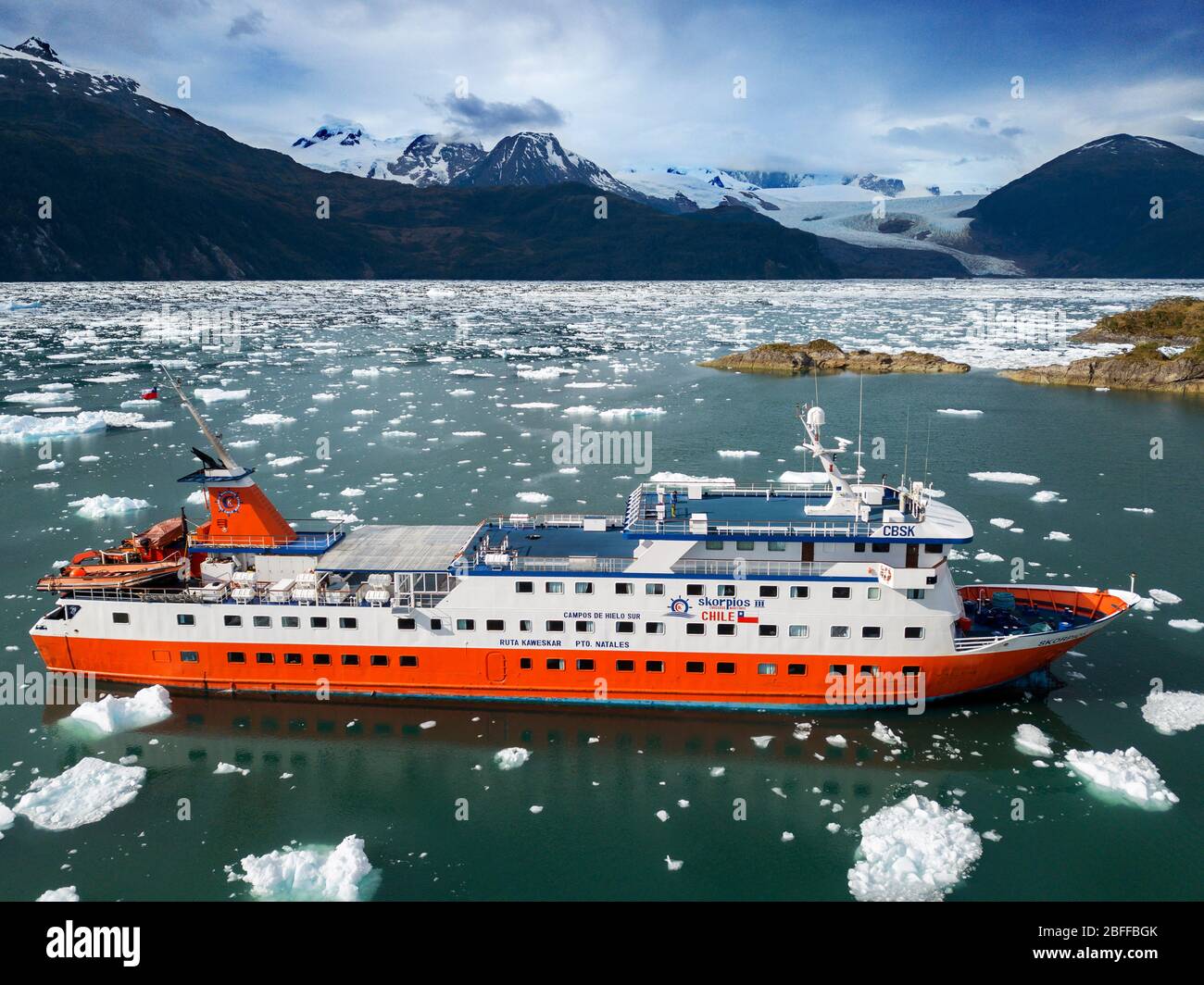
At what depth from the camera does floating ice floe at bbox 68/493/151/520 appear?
3397 cm

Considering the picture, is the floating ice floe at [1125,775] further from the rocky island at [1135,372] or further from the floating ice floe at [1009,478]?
the rocky island at [1135,372]

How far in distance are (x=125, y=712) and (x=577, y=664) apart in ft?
37.5

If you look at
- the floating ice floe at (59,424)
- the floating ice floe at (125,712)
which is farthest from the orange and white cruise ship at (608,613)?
the floating ice floe at (59,424)

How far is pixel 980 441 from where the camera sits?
159ft

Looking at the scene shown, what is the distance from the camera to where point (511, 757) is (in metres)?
19.1

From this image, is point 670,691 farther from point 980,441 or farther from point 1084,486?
point 980,441

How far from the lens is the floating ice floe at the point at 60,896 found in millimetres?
14562

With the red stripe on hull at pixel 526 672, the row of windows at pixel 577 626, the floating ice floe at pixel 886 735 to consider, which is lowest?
the floating ice floe at pixel 886 735

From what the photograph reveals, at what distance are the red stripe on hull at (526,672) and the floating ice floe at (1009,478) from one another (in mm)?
20192

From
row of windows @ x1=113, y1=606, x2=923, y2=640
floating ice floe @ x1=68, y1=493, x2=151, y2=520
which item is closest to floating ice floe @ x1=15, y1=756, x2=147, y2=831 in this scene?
row of windows @ x1=113, y1=606, x2=923, y2=640
